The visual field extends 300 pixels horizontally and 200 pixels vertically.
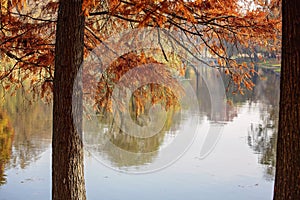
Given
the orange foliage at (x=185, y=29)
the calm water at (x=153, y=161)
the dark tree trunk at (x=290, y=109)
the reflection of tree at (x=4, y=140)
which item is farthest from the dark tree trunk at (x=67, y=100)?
the reflection of tree at (x=4, y=140)

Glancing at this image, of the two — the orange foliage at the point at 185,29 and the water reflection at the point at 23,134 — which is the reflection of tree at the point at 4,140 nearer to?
the water reflection at the point at 23,134

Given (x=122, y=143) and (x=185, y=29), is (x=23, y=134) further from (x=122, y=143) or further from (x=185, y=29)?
(x=185, y=29)

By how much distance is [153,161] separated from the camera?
40.6 feet

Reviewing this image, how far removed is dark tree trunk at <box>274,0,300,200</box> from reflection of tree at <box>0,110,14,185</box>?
26.0ft

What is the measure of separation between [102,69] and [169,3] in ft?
5.86

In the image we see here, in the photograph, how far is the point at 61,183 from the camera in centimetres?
466

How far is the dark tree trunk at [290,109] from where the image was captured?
316 centimetres

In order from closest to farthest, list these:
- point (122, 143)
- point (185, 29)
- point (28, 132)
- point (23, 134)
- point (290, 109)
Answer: point (290, 109) < point (185, 29) < point (122, 143) < point (23, 134) < point (28, 132)

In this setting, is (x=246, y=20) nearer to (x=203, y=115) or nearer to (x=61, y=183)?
(x=61, y=183)

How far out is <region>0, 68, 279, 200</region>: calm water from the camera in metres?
9.80

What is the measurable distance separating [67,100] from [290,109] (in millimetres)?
2185

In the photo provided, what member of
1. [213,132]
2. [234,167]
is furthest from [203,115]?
[234,167]

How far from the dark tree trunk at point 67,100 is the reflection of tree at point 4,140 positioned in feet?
19.3

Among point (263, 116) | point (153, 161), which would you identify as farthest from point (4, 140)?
point (263, 116)
